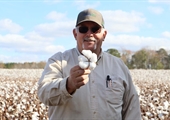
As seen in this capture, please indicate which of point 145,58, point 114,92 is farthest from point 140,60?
point 114,92

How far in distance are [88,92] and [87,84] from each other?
6 cm

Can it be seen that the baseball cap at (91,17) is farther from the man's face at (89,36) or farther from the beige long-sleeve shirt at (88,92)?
the beige long-sleeve shirt at (88,92)

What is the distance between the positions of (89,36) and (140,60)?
55.0 m

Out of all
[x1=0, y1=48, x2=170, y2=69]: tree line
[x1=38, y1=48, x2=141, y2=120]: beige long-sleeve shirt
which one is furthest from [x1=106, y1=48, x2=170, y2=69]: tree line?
[x1=38, y1=48, x2=141, y2=120]: beige long-sleeve shirt

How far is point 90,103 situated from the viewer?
229 centimetres

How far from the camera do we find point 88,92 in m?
2.31

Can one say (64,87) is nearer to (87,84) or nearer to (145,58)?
(87,84)

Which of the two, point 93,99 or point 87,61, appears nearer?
point 87,61

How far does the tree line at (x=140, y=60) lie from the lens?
56.1 metres

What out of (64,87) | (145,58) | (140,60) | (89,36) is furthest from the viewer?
(145,58)

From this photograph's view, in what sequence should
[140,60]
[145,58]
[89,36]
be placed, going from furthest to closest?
[145,58]
[140,60]
[89,36]

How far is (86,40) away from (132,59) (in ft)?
185

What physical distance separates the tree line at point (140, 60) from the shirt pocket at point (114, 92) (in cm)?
5195

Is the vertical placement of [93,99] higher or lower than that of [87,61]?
lower
